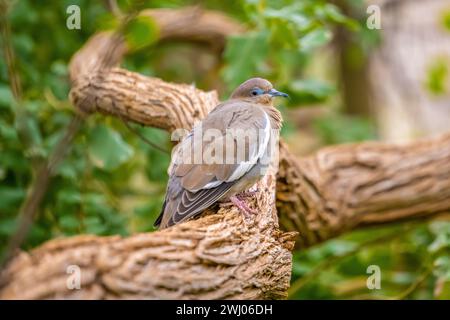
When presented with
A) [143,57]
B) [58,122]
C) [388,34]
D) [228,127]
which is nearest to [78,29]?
[143,57]

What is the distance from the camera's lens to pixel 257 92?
13.9 feet

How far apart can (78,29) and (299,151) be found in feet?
12.2

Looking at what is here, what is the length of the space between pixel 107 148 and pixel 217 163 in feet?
3.71

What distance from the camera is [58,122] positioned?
4.85 m

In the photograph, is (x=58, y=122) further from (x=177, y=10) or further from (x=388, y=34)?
(x=388, y=34)

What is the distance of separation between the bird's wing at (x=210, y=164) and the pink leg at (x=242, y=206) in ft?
0.22

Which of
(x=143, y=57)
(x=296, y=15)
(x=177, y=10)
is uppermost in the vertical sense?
(x=177, y=10)

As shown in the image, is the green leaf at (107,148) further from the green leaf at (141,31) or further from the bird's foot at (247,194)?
the bird's foot at (247,194)

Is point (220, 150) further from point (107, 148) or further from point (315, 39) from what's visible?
point (315, 39)

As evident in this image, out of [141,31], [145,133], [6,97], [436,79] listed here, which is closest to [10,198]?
[6,97]

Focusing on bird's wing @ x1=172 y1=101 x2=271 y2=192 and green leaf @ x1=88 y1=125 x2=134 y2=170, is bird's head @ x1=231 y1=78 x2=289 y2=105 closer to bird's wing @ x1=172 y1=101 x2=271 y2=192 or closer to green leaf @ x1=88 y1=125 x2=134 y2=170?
bird's wing @ x1=172 y1=101 x2=271 y2=192

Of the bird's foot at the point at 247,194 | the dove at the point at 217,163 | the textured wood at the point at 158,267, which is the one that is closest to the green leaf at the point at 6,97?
the dove at the point at 217,163

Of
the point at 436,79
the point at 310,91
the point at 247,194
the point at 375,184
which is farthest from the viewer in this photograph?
the point at 436,79
